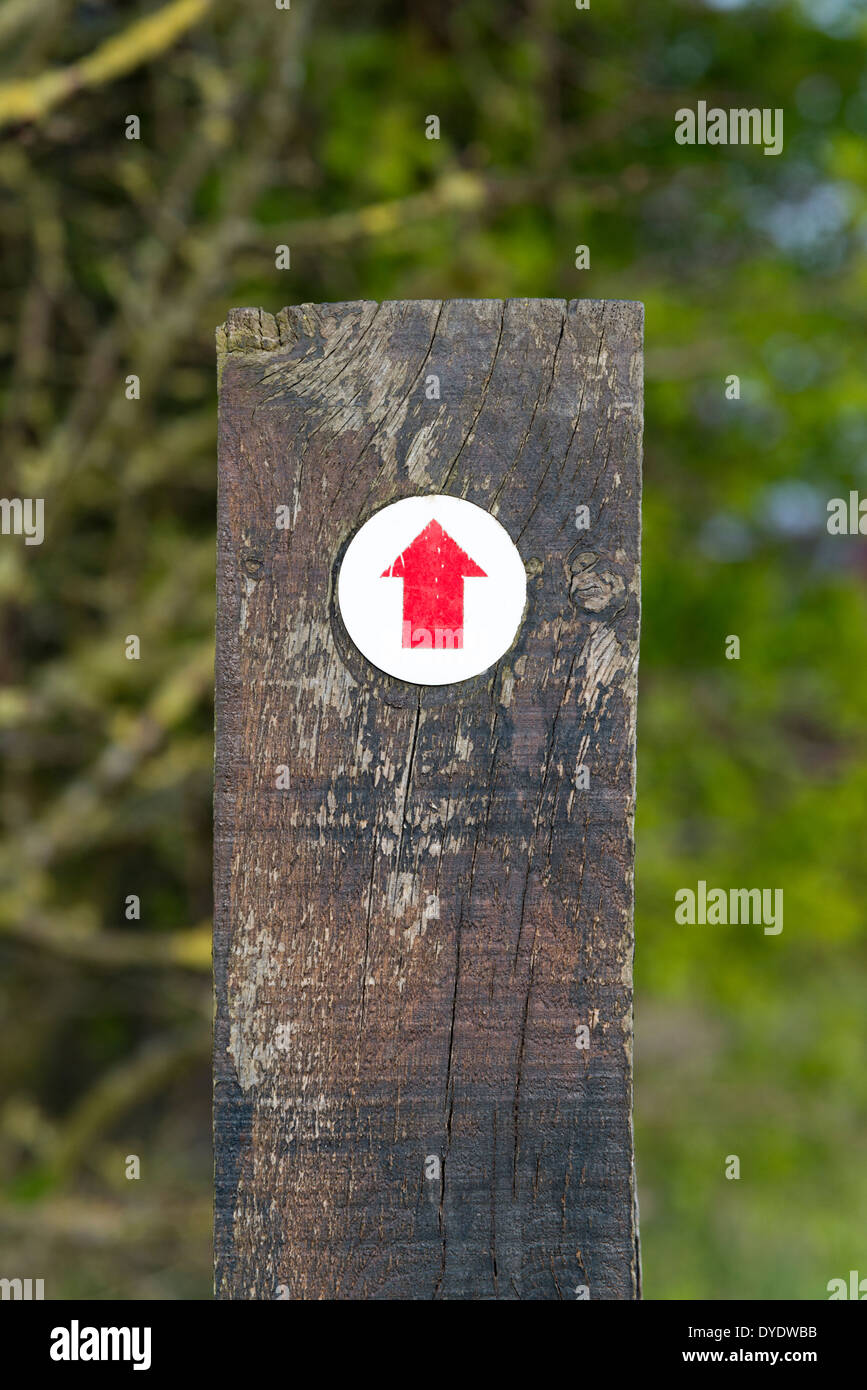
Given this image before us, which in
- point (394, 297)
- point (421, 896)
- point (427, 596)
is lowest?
point (421, 896)

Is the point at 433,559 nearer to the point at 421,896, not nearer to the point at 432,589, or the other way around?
the point at 432,589

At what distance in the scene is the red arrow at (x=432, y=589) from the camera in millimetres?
1088

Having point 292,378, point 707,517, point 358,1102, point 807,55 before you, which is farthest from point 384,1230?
point 807,55

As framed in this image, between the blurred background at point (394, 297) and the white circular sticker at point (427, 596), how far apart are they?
187cm

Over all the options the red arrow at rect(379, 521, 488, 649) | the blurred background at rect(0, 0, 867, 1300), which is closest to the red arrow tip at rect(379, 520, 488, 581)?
the red arrow at rect(379, 521, 488, 649)

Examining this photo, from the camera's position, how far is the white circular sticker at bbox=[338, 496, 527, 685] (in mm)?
1089

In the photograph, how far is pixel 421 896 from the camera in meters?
1.08

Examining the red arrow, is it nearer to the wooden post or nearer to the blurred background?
the wooden post

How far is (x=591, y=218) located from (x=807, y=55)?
797 millimetres

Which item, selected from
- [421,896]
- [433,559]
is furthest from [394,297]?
[421,896]

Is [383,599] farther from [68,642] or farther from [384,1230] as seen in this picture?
[68,642]

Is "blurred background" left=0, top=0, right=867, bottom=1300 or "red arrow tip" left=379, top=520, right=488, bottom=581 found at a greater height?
"blurred background" left=0, top=0, right=867, bottom=1300

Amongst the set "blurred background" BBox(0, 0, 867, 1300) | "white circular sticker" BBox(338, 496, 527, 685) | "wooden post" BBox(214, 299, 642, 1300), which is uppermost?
"blurred background" BBox(0, 0, 867, 1300)

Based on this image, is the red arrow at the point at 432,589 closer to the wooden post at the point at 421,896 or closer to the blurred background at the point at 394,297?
the wooden post at the point at 421,896
